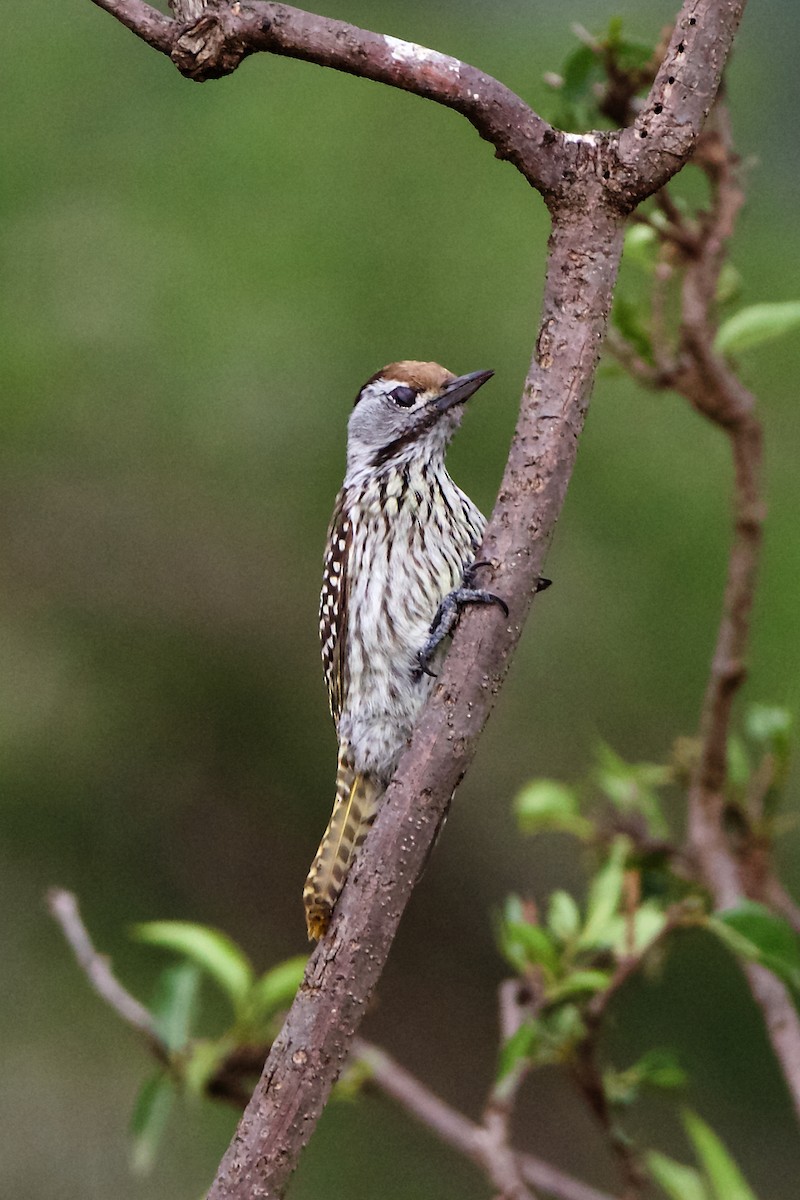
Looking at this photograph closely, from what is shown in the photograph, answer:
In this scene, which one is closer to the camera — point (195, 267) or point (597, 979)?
point (597, 979)

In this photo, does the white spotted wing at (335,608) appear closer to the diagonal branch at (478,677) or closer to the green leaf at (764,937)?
the green leaf at (764,937)

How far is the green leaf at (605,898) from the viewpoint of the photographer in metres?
2.17

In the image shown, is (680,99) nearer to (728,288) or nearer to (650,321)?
(650,321)

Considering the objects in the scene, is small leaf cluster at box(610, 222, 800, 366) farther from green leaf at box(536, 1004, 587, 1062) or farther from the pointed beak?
green leaf at box(536, 1004, 587, 1062)

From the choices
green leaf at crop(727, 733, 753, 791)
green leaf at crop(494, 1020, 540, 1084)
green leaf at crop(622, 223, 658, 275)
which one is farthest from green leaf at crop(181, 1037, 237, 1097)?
green leaf at crop(622, 223, 658, 275)

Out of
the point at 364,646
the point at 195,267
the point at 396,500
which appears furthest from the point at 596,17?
the point at 364,646

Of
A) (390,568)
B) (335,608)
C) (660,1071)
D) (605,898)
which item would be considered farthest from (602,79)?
(660,1071)

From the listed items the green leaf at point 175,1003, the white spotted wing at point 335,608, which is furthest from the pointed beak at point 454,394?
the green leaf at point 175,1003

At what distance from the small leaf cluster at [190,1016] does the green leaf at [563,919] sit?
1.43ft

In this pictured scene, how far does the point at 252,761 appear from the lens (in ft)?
12.6

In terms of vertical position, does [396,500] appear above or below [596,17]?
below

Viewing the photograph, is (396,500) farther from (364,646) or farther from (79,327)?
(79,327)

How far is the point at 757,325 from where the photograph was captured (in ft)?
6.82

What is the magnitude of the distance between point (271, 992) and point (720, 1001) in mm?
1628
